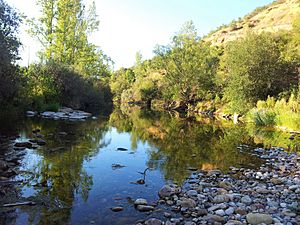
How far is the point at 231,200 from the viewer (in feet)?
17.6

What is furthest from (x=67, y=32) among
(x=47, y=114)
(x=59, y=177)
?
(x=59, y=177)

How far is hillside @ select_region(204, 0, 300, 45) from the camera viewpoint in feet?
218

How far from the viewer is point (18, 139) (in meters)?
11.0

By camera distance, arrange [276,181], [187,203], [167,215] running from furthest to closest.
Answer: [276,181] → [187,203] → [167,215]

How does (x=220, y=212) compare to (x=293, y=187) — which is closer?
(x=220, y=212)

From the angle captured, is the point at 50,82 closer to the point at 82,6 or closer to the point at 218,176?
the point at 82,6

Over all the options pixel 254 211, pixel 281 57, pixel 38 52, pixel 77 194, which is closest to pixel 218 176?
pixel 254 211

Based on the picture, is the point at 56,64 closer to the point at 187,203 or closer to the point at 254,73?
the point at 254,73

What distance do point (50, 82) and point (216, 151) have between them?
670 inches

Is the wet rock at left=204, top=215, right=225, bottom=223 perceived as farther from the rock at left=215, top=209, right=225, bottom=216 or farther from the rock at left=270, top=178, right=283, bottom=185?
the rock at left=270, top=178, right=283, bottom=185

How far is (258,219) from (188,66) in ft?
122

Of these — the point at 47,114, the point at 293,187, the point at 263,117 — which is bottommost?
the point at 293,187

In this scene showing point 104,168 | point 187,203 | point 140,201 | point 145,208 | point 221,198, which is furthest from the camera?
point 104,168

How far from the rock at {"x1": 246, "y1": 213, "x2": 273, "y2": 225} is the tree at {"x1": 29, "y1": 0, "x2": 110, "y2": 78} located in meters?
24.1
